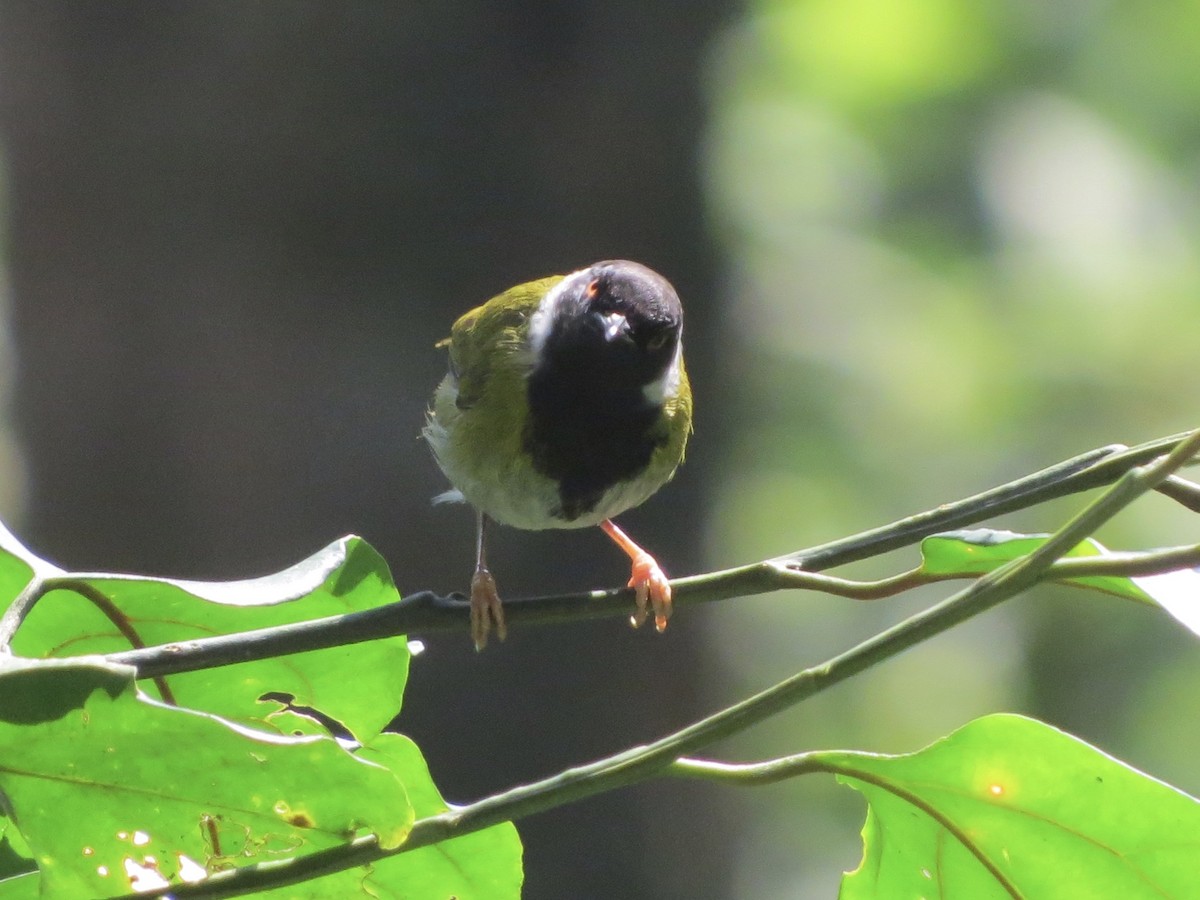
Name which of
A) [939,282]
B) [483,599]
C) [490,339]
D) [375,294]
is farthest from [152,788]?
[939,282]

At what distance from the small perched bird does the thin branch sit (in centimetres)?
163

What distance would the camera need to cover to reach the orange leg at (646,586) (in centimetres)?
177

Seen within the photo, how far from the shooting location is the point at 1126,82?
407 inches

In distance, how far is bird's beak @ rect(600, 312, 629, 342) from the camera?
9.21 ft

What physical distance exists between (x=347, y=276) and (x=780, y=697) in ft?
16.0

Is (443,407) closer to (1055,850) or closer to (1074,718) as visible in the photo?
(1055,850)

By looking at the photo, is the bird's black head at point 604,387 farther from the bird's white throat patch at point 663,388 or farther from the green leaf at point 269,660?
the green leaf at point 269,660

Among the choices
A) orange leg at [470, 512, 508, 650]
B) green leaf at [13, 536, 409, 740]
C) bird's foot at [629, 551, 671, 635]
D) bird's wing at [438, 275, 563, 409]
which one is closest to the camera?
green leaf at [13, 536, 409, 740]

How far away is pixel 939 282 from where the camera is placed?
1039 centimetres

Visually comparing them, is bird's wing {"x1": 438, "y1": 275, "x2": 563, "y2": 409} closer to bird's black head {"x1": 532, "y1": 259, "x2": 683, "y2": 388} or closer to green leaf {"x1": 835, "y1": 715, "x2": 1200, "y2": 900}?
bird's black head {"x1": 532, "y1": 259, "x2": 683, "y2": 388}

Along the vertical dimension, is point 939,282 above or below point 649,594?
above

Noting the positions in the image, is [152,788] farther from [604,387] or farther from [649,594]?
[604,387]

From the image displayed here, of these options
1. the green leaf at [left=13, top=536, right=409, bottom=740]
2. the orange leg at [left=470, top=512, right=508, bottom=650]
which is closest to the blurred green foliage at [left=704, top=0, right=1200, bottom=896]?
the orange leg at [left=470, top=512, right=508, bottom=650]

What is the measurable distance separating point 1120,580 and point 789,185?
982cm
